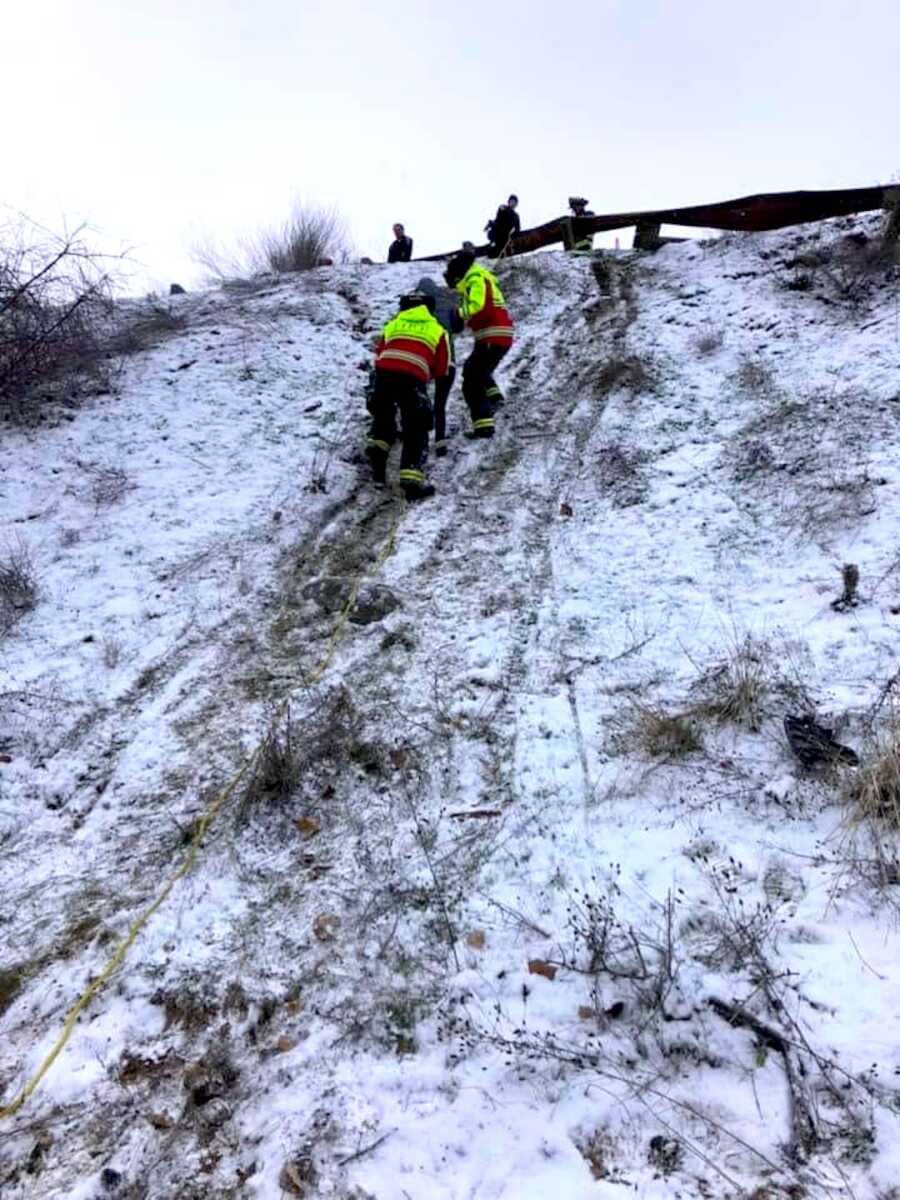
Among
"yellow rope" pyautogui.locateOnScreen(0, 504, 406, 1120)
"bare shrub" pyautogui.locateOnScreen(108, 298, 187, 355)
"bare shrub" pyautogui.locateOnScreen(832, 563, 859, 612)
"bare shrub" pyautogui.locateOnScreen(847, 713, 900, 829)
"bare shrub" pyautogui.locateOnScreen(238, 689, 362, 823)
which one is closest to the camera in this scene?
"yellow rope" pyautogui.locateOnScreen(0, 504, 406, 1120)

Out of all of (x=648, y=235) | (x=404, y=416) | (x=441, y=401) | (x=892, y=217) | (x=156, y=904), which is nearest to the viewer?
(x=156, y=904)

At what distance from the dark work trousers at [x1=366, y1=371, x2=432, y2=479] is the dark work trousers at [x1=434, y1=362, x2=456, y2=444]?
668 millimetres

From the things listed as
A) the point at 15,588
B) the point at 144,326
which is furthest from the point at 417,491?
the point at 144,326

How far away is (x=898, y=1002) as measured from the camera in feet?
8.38

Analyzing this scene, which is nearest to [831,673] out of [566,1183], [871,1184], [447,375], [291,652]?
[871,1184]

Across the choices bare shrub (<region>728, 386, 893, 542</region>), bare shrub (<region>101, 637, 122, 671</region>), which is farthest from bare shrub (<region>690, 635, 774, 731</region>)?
bare shrub (<region>101, 637, 122, 671</region>)

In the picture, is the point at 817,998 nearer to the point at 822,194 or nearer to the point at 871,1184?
the point at 871,1184

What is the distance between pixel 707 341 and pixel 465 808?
7.24m

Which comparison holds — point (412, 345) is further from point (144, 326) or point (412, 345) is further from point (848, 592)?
point (144, 326)

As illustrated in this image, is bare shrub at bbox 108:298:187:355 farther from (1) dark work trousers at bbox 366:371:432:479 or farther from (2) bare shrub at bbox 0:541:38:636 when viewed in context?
(2) bare shrub at bbox 0:541:38:636

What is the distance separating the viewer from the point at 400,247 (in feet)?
51.0

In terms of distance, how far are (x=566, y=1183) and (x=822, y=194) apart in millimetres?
12319

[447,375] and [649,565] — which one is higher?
[447,375]

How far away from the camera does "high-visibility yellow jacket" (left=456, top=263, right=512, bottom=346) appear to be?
26.7ft
